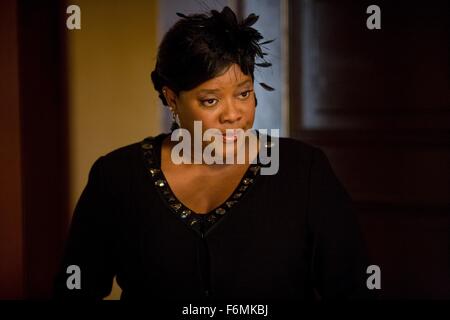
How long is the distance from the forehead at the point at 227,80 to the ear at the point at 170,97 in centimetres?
9

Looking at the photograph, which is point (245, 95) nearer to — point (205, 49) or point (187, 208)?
point (205, 49)

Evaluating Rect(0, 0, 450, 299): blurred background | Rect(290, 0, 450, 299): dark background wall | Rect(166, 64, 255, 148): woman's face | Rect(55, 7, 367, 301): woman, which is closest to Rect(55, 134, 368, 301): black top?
Rect(55, 7, 367, 301): woman

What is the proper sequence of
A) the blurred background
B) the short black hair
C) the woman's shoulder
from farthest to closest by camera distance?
the blurred background, the woman's shoulder, the short black hair

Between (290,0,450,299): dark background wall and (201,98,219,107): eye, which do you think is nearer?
(201,98,219,107): eye

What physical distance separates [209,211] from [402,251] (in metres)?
1.11

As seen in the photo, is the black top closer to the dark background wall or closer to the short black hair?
the short black hair

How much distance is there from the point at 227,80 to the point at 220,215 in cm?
27

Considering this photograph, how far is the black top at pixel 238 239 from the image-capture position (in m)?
1.28

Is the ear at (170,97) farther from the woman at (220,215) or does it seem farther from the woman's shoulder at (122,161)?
the woman's shoulder at (122,161)

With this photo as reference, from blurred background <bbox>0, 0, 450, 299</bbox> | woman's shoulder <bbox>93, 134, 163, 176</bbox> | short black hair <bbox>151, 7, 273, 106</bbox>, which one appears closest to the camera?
short black hair <bbox>151, 7, 273, 106</bbox>

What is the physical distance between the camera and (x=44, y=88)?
6.70 feet

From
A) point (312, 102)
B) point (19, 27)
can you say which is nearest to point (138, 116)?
point (19, 27)

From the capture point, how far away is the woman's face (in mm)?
1248

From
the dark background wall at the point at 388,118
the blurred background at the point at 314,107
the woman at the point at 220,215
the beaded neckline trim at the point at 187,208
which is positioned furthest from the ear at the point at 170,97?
the dark background wall at the point at 388,118
